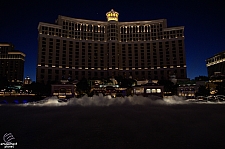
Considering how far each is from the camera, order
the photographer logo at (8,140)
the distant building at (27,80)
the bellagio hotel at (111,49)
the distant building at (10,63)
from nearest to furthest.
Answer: the photographer logo at (8,140) → the bellagio hotel at (111,49) → the distant building at (27,80) → the distant building at (10,63)

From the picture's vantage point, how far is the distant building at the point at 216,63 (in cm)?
15162

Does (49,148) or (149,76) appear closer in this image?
(49,148)

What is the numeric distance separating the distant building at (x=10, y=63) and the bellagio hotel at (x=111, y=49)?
66.7 metres

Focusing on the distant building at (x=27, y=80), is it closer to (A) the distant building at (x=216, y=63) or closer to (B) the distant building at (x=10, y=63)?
(B) the distant building at (x=10, y=63)

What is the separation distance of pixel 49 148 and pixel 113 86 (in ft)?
339

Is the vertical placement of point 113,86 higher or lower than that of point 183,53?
lower

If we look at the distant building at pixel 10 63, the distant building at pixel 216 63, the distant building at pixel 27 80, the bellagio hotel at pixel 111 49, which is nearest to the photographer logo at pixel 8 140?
the bellagio hotel at pixel 111 49

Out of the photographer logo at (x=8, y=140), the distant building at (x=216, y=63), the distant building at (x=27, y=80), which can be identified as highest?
the distant building at (x=216, y=63)

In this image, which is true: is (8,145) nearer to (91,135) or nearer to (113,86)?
(91,135)

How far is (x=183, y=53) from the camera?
445 feet

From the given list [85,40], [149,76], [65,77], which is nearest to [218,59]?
[149,76]

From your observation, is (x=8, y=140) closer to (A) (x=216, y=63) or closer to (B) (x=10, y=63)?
(A) (x=216, y=63)

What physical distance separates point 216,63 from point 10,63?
201856 millimetres

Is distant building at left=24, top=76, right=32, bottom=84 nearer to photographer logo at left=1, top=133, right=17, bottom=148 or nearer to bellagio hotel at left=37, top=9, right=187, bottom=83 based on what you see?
bellagio hotel at left=37, top=9, right=187, bottom=83
